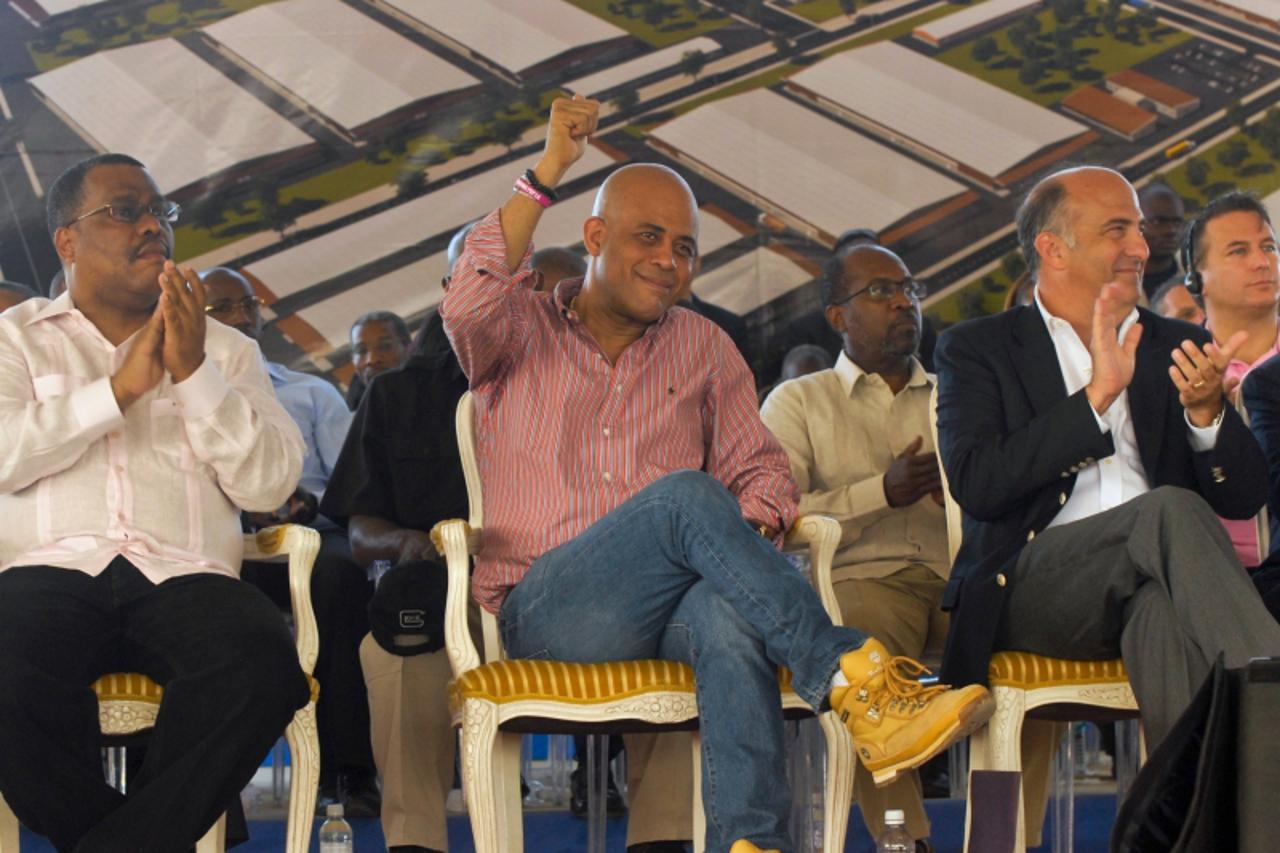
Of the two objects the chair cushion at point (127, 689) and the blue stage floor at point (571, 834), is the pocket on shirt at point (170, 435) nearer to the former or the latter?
the chair cushion at point (127, 689)

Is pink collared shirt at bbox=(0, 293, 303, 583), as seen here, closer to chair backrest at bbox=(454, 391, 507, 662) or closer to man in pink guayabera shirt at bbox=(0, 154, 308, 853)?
man in pink guayabera shirt at bbox=(0, 154, 308, 853)

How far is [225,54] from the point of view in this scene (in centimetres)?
582

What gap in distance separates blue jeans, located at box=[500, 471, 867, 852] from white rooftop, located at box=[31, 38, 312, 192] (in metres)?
3.28

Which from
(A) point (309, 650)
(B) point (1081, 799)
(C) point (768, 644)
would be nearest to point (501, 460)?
(A) point (309, 650)

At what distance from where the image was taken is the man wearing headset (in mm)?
3779

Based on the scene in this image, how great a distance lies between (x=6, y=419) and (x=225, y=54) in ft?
→ 10.5

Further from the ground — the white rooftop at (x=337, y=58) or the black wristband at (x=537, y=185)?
the white rooftop at (x=337, y=58)

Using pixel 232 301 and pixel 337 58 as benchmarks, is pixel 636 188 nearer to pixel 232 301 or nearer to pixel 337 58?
pixel 232 301

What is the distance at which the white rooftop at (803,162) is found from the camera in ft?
19.8

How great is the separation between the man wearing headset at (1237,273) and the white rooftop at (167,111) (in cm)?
327

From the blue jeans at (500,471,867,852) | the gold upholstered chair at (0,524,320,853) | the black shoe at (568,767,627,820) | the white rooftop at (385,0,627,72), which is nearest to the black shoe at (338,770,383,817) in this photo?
the black shoe at (568,767,627,820)

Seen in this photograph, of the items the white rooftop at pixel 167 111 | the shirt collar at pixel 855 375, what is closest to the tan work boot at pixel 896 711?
the shirt collar at pixel 855 375

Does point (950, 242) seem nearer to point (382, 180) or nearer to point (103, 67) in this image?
point (382, 180)

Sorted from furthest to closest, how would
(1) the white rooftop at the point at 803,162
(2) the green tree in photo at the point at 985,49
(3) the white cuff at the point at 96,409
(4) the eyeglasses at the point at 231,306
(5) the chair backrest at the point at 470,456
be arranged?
(2) the green tree in photo at the point at 985,49 → (1) the white rooftop at the point at 803,162 → (4) the eyeglasses at the point at 231,306 → (5) the chair backrest at the point at 470,456 → (3) the white cuff at the point at 96,409
